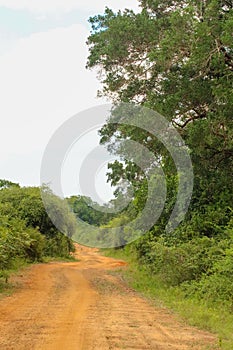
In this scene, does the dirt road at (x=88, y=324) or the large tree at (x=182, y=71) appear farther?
the large tree at (x=182, y=71)

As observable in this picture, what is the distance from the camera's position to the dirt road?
8188 millimetres

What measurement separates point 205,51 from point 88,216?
62911 mm

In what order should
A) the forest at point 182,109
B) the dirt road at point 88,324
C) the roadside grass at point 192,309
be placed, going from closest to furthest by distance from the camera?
1. the dirt road at point 88,324
2. the roadside grass at point 192,309
3. the forest at point 182,109

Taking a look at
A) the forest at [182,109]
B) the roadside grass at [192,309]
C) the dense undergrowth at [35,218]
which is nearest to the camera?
the roadside grass at [192,309]

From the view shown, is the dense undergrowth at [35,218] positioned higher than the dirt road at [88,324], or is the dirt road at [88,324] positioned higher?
the dense undergrowth at [35,218]

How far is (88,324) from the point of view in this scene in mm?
9945

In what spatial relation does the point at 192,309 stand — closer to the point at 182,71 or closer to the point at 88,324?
the point at 88,324

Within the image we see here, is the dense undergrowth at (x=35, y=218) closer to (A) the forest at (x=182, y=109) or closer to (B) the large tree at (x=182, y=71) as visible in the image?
(A) the forest at (x=182, y=109)

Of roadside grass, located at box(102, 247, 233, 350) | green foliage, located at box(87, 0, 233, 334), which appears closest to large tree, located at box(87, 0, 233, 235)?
green foliage, located at box(87, 0, 233, 334)

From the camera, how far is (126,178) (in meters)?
22.5

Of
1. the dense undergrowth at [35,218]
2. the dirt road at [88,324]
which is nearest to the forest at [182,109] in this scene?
the dirt road at [88,324]

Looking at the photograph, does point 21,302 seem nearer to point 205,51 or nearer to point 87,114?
point 205,51

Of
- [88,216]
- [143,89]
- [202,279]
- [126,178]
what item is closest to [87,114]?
[126,178]

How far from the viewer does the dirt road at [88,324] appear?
8188 mm
